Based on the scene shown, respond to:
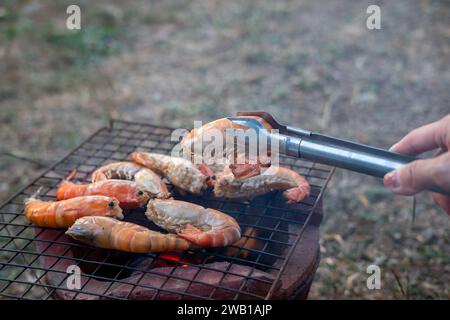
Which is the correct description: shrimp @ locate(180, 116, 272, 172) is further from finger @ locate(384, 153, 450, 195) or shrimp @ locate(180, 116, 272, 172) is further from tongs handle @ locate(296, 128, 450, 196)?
finger @ locate(384, 153, 450, 195)

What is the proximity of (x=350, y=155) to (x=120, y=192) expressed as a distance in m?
1.31

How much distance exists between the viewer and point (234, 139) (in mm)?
2580

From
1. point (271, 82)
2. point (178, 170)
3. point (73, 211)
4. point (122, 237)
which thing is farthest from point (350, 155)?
point (271, 82)

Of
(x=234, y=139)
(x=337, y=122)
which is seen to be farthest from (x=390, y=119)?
(x=234, y=139)

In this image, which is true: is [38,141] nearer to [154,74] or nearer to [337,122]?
[154,74]

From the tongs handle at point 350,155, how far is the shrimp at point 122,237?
0.79 m

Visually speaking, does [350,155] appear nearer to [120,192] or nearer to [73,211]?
[120,192]

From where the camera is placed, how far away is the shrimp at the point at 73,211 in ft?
8.65

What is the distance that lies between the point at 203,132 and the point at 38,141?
3.96 meters

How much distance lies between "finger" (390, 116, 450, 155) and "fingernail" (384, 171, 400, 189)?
1.70 ft

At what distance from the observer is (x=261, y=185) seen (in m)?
2.79

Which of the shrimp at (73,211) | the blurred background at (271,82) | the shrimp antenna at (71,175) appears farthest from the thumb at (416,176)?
the shrimp antenna at (71,175)

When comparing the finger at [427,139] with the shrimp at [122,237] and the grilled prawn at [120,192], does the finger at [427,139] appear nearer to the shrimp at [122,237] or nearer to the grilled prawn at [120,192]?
the shrimp at [122,237]

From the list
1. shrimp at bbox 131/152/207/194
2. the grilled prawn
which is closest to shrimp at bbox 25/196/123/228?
the grilled prawn
